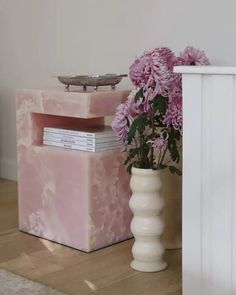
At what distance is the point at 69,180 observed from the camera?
204cm

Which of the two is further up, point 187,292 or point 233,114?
point 233,114

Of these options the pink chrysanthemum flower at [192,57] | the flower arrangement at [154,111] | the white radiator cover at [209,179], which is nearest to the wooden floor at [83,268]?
the white radiator cover at [209,179]

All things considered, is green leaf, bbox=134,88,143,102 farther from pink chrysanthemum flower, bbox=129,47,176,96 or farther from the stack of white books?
the stack of white books

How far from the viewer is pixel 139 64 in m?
1.83

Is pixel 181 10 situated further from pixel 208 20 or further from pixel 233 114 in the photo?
pixel 233 114

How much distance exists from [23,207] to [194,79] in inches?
40.4

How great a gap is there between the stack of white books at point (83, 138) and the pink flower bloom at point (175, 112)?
33 cm

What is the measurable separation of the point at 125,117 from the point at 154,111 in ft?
0.33

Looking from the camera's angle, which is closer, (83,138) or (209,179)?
(209,179)

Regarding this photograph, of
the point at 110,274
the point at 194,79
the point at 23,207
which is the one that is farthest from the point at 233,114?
the point at 23,207

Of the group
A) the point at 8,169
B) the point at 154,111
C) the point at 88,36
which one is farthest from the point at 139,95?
the point at 8,169

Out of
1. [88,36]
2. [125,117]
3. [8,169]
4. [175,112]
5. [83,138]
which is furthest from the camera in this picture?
[8,169]

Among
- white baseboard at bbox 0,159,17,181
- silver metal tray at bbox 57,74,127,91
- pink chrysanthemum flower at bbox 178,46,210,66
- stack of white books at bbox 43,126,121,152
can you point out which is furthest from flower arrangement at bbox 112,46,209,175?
white baseboard at bbox 0,159,17,181

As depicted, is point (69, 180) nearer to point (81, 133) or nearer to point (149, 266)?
point (81, 133)
